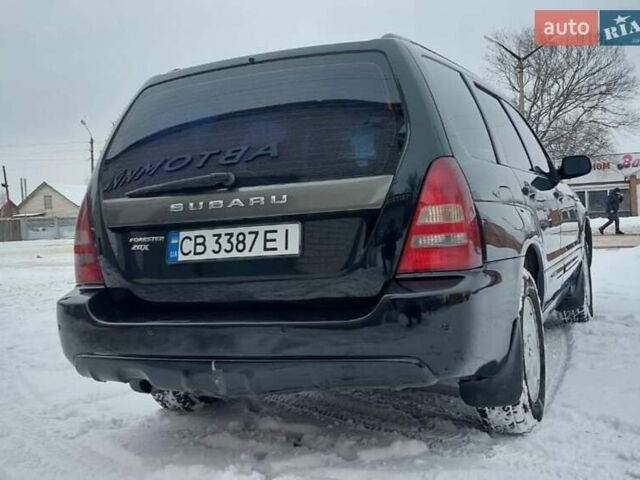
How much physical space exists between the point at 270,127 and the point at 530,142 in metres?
2.26

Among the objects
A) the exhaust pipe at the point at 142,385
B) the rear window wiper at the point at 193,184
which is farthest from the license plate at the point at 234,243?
the exhaust pipe at the point at 142,385

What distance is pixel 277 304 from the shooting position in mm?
2219

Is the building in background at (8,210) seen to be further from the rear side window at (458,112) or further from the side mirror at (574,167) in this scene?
the rear side window at (458,112)

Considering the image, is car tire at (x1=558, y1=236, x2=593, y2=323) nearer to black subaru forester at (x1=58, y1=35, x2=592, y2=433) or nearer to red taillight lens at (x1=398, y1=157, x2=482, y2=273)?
black subaru forester at (x1=58, y1=35, x2=592, y2=433)

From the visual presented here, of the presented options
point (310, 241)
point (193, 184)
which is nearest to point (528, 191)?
point (310, 241)

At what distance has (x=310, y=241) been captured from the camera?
2162 mm

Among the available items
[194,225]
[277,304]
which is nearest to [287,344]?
[277,304]

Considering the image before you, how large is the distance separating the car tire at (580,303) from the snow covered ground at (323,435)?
764mm

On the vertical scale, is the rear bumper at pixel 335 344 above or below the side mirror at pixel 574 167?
below

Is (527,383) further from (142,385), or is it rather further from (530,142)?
(530,142)

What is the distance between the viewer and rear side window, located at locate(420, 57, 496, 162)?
230cm

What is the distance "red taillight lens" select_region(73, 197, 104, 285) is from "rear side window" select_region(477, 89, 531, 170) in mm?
1861

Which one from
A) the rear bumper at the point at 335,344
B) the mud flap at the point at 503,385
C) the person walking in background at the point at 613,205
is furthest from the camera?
the person walking in background at the point at 613,205

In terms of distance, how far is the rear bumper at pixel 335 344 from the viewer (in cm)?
201
